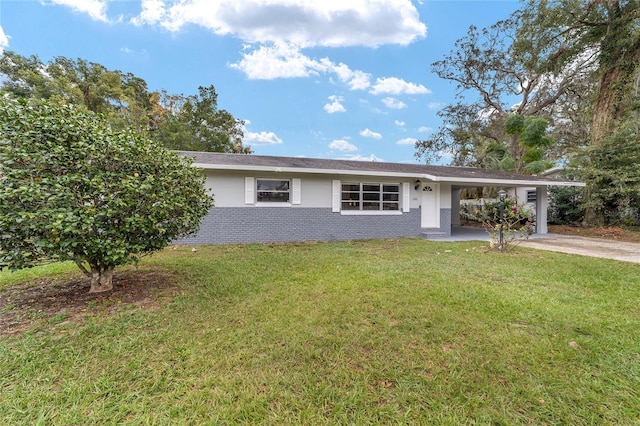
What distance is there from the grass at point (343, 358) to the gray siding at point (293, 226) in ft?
13.7

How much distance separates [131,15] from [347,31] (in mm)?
10389

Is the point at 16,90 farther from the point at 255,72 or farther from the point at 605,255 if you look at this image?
the point at 605,255

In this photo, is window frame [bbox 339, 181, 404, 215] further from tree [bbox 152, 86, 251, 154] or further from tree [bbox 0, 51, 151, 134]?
tree [bbox 152, 86, 251, 154]

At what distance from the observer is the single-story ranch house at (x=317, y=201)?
28.2ft

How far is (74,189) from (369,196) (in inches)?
323

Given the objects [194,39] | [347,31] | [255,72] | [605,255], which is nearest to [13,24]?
[194,39]

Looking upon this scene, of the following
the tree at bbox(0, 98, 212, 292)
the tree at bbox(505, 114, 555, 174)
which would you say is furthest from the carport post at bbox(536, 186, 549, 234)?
the tree at bbox(0, 98, 212, 292)

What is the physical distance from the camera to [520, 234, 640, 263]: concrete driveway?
721 centimetres

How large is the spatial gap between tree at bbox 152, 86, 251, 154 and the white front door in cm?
1752

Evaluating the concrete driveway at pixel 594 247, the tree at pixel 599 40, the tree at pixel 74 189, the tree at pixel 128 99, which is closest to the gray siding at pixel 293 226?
the concrete driveway at pixel 594 247

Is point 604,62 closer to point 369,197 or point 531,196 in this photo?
point 531,196

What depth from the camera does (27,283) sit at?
4.68 m

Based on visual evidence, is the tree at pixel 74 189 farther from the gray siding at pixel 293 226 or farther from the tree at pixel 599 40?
the tree at pixel 599 40

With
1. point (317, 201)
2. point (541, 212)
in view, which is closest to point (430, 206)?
point (317, 201)
